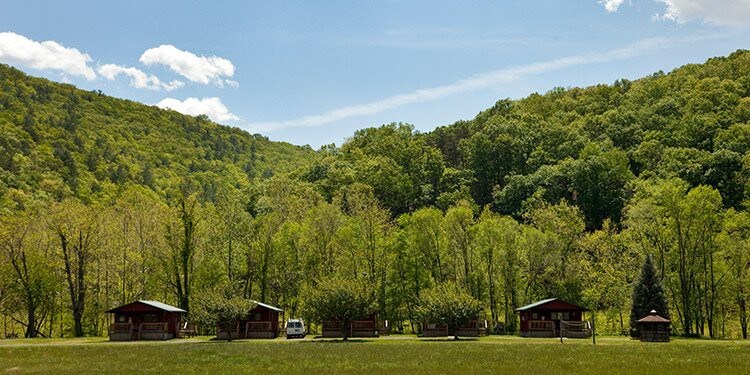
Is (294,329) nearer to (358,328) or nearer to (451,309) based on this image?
(358,328)

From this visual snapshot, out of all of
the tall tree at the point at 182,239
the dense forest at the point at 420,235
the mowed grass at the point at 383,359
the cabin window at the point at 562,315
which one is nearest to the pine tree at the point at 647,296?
the dense forest at the point at 420,235

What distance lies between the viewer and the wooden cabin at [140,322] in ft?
212

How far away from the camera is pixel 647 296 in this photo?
62281 millimetres

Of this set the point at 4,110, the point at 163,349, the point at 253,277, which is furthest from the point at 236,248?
the point at 4,110

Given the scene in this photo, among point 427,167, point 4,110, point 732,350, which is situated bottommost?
point 732,350

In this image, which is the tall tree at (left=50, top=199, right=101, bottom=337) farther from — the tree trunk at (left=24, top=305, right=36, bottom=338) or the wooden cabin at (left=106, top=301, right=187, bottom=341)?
the wooden cabin at (left=106, top=301, right=187, bottom=341)

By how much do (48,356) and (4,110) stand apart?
12034 cm

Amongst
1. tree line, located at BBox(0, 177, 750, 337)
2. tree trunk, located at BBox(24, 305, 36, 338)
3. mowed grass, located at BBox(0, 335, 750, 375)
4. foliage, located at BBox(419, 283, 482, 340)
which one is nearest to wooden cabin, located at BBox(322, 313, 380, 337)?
tree line, located at BBox(0, 177, 750, 337)

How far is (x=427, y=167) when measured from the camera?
141 metres

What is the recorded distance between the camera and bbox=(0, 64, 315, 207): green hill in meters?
120

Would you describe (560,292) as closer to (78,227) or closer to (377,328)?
(377,328)

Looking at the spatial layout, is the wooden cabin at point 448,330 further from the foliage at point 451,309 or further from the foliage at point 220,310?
the foliage at point 220,310

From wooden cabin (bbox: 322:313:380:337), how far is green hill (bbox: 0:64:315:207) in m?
63.9

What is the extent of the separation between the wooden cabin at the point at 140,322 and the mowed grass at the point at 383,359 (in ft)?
46.1
